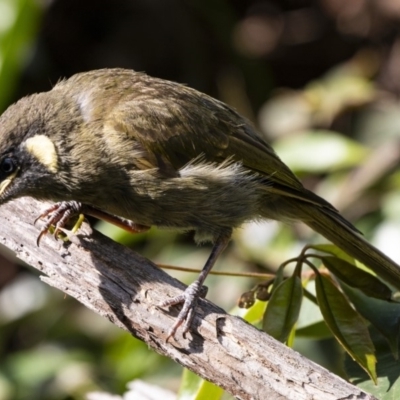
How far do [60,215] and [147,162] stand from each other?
393mm

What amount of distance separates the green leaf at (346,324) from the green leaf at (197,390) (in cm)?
49

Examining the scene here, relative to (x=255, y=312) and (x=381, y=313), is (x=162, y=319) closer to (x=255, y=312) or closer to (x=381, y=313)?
(x=255, y=312)

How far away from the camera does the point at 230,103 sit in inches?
235

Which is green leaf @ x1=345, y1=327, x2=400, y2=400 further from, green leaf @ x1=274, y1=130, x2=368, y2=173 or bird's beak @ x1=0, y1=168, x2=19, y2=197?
green leaf @ x1=274, y1=130, x2=368, y2=173

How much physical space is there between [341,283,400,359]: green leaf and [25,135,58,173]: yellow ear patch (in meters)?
1.20

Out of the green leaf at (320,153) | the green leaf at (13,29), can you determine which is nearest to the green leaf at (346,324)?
the green leaf at (320,153)

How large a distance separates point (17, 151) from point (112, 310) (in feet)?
2.84

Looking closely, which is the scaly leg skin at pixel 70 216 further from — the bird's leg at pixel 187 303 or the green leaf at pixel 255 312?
the green leaf at pixel 255 312

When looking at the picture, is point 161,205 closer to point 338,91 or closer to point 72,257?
point 72,257

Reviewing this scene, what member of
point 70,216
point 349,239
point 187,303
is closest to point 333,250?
point 349,239

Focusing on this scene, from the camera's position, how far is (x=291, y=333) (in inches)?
116

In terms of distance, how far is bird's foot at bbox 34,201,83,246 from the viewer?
10.1 ft

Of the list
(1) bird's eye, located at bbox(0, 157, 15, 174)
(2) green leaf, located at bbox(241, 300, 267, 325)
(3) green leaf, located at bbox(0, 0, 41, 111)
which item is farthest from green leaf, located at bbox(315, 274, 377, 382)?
(3) green leaf, located at bbox(0, 0, 41, 111)

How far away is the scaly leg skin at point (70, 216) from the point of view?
10.3 ft
